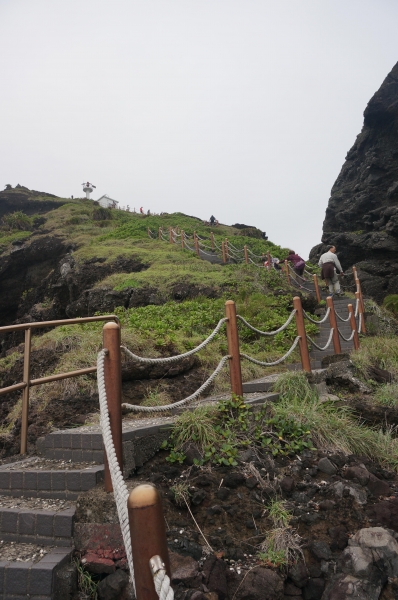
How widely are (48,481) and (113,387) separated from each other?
1017 millimetres

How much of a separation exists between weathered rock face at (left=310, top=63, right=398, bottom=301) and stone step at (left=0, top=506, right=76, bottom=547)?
2152cm

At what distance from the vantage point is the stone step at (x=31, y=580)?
254 cm

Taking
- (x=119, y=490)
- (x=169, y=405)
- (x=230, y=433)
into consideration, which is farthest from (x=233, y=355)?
(x=119, y=490)

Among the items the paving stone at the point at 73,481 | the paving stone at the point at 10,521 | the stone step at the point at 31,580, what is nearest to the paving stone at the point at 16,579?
the stone step at the point at 31,580

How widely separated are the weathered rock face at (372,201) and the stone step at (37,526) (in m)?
21.5

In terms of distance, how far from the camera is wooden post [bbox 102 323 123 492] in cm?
305

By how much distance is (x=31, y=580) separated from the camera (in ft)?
8.41

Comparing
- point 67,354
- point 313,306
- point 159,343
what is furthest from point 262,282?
point 67,354

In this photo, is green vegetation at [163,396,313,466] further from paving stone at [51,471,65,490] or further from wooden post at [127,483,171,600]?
wooden post at [127,483,171,600]

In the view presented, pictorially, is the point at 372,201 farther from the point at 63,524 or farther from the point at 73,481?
the point at 63,524

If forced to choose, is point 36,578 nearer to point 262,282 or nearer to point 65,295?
point 262,282

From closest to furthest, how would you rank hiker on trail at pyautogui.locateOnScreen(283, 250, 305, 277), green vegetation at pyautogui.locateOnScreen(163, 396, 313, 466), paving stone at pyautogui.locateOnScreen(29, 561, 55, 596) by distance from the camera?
paving stone at pyautogui.locateOnScreen(29, 561, 55, 596), green vegetation at pyautogui.locateOnScreen(163, 396, 313, 466), hiker on trail at pyautogui.locateOnScreen(283, 250, 305, 277)

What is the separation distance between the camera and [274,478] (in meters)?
3.51

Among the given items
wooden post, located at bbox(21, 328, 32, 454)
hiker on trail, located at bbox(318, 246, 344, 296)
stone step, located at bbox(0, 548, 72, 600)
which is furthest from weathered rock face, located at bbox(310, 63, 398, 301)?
stone step, located at bbox(0, 548, 72, 600)
